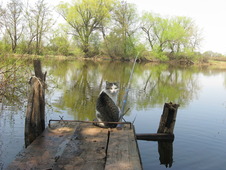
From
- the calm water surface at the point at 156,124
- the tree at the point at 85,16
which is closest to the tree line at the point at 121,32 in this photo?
the tree at the point at 85,16

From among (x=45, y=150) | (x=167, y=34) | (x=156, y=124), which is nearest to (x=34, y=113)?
(x=45, y=150)

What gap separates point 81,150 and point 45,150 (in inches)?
27.3

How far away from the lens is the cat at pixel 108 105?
5.76 meters

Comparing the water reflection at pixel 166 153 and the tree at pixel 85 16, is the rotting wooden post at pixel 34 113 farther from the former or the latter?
the tree at pixel 85 16

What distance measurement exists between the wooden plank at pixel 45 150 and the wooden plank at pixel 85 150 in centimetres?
15

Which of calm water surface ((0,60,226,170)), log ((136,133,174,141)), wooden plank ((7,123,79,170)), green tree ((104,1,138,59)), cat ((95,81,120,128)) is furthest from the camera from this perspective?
green tree ((104,1,138,59))

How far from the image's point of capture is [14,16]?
985 centimetres

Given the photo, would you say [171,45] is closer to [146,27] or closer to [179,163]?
[146,27]

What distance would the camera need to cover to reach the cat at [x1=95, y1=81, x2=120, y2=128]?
5.76 m

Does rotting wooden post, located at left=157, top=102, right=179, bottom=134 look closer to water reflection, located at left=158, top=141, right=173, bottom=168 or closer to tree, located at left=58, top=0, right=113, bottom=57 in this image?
water reflection, located at left=158, top=141, right=173, bottom=168

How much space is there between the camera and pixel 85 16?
52.3m

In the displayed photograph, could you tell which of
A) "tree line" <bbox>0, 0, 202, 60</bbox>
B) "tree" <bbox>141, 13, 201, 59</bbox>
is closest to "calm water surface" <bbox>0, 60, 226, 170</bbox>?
"tree line" <bbox>0, 0, 202, 60</bbox>

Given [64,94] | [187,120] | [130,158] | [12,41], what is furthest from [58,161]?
[64,94]

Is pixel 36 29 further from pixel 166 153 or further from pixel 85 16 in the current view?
pixel 85 16
